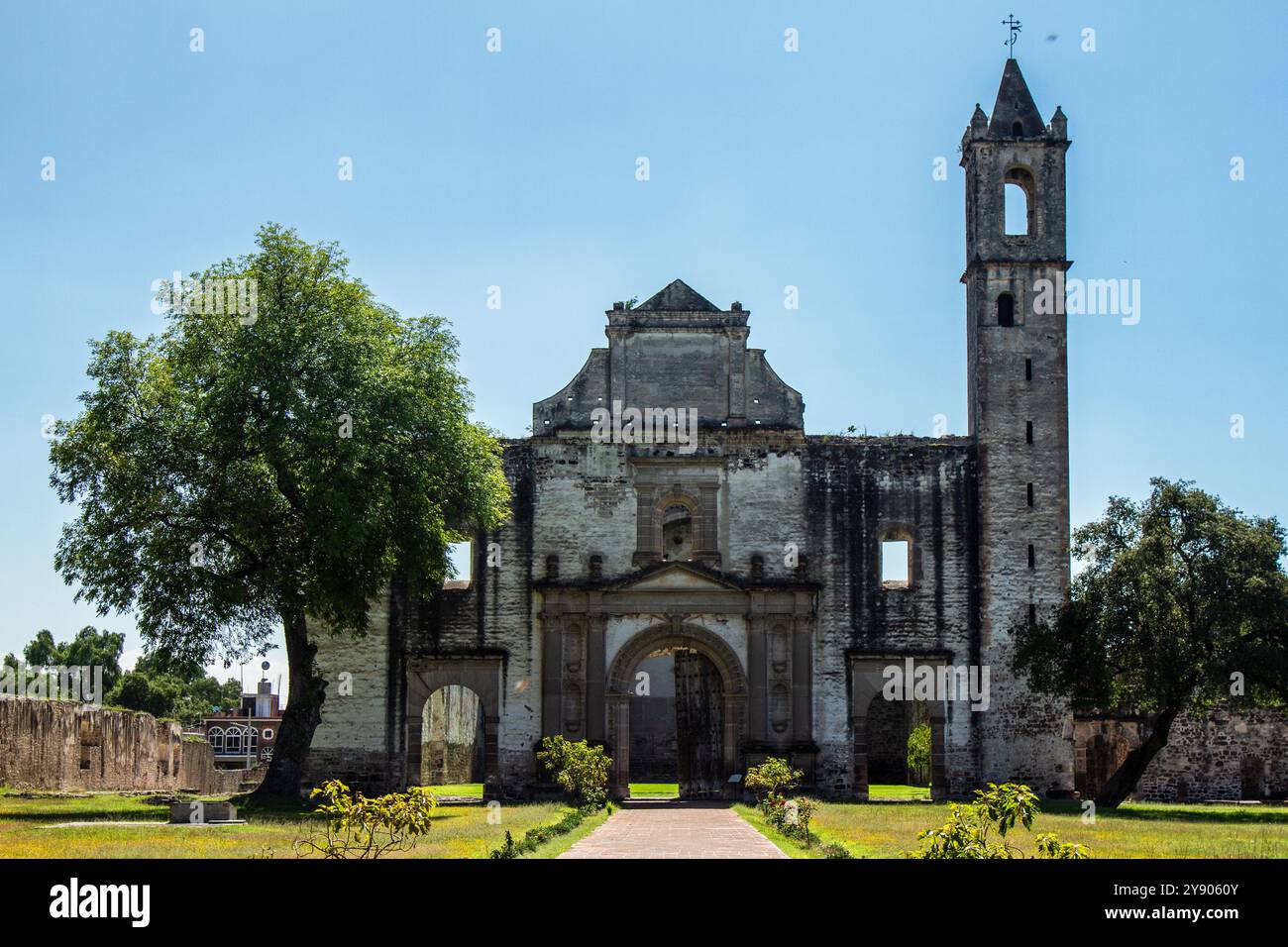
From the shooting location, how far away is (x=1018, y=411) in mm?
37938

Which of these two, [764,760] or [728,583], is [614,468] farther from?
[764,760]

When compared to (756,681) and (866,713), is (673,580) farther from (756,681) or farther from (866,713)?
(866,713)

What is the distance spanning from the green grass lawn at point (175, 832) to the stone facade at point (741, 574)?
462cm

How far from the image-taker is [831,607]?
122 feet

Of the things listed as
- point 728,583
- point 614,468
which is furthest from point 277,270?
point 728,583

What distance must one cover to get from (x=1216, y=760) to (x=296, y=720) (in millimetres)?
24316

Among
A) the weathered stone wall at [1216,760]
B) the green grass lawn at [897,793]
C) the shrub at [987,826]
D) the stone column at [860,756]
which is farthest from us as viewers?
the weathered stone wall at [1216,760]

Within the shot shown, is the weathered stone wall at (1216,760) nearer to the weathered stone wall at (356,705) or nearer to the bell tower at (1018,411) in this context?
the bell tower at (1018,411)

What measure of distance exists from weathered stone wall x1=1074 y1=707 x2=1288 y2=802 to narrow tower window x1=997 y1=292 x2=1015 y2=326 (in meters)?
11.3

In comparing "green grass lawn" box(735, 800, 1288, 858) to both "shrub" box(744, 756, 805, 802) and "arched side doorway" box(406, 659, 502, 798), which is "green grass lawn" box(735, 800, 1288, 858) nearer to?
"shrub" box(744, 756, 805, 802)

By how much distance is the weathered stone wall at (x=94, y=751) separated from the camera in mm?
34906

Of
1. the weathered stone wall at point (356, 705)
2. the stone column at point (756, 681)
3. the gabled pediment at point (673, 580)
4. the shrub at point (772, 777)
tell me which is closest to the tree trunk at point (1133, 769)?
the stone column at point (756, 681)

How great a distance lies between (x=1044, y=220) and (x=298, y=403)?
1931 cm

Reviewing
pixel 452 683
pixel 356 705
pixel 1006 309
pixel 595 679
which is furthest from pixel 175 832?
pixel 1006 309
